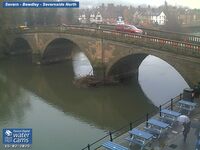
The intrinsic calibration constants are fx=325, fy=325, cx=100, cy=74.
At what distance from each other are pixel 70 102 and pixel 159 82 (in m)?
12.3

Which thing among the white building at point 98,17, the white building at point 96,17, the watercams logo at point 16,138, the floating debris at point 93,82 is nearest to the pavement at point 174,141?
the watercams logo at point 16,138

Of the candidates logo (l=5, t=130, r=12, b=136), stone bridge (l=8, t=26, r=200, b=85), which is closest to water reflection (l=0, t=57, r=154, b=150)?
logo (l=5, t=130, r=12, b=136)

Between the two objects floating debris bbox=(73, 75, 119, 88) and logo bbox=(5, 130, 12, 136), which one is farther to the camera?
floating debris bbox=(73, 75, 119, 88)

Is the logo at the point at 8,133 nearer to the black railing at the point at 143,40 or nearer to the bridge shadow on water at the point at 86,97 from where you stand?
the bridge shadow on water at the point at 86,97

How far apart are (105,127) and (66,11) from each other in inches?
2780

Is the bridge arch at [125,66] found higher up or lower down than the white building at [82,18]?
lower down

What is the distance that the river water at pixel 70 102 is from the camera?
87.6 feet

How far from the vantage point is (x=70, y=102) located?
34750 mm

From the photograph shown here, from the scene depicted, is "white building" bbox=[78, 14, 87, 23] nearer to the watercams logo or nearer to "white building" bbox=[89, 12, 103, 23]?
"white building" bbox=[89, 12, 103, 23]

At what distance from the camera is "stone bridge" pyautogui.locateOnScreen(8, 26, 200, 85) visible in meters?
29.8

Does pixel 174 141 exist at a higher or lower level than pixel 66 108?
higher

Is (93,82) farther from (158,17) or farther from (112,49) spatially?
(158,17)

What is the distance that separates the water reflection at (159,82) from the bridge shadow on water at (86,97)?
104 cm

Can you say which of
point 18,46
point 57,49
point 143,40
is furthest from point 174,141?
point 18,46
